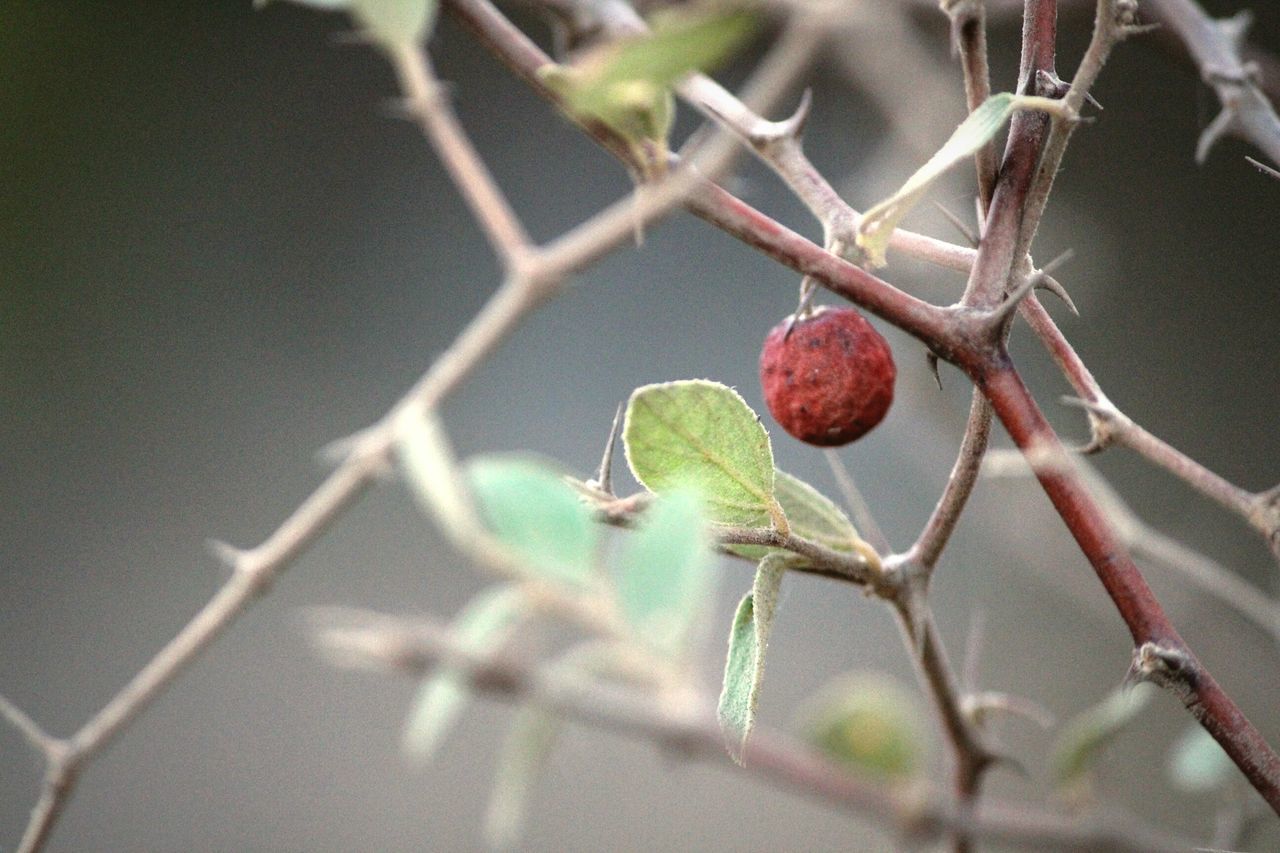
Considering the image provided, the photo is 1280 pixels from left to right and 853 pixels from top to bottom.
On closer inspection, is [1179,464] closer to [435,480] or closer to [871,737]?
[871,737]

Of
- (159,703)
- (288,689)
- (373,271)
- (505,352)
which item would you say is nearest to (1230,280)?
(505,352)

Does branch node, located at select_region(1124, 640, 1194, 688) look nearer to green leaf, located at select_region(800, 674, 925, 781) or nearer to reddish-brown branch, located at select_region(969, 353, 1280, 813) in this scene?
reddish-brown branch, located at select_region(969, 353, 1280, 813)

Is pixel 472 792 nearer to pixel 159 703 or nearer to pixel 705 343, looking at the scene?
pixel 159 703

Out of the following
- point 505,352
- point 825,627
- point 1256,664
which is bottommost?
point 825,627

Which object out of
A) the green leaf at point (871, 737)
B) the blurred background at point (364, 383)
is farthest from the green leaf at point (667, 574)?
the blurred background at point (364, 383)

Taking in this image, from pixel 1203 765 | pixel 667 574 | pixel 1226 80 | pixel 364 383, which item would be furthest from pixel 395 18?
pixel 364 383

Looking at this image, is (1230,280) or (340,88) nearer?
(1230,280)

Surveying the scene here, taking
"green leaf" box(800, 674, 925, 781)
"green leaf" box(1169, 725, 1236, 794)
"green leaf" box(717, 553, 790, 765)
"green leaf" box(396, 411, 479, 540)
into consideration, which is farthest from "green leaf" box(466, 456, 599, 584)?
"green leaf" box(1169, 725, 1236, 794)

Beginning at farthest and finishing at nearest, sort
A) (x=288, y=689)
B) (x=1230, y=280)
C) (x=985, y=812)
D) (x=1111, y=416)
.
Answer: (x=288, y=689), (x=1230, y=280), (x=985, y=812), (x=1111, y=416)
